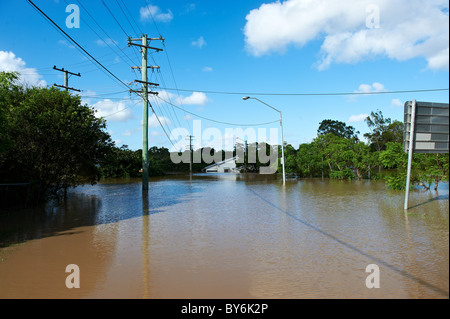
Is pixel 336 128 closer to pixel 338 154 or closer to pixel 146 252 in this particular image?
pixel 338 154

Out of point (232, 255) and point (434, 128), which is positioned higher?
point (434, 128)

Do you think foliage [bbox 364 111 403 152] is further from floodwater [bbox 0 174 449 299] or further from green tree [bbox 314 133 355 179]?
floodwater [bbox 0 174 449 299]

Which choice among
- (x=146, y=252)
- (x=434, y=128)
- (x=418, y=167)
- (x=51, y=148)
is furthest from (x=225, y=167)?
(x=434, y=128)

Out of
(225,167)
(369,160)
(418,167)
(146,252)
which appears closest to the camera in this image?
(146,252)

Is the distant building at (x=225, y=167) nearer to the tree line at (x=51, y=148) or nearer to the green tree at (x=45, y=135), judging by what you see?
the tree line at (x=51, y=148)

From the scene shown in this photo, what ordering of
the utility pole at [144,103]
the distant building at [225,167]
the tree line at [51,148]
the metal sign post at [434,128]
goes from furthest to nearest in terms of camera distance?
1. the distant building at [225,167]
2. the utility pole at [144,103]
3. the tree line at [51,148]
4. the metal sign post at [434,128]

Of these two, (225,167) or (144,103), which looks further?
(225,167)

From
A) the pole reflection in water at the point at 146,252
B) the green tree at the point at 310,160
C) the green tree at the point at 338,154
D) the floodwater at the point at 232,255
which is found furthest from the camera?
the green tree at the point at 310,160

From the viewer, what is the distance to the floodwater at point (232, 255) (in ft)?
16.3

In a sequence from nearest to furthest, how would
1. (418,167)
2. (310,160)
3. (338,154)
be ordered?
(418,167) → (338,154) → (310,160)

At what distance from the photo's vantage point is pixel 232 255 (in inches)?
271

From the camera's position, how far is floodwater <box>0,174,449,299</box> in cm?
495

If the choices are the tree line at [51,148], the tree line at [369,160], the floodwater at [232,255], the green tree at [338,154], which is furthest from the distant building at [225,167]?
the floodwater at [232,255]

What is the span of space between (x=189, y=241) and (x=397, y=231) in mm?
5642
